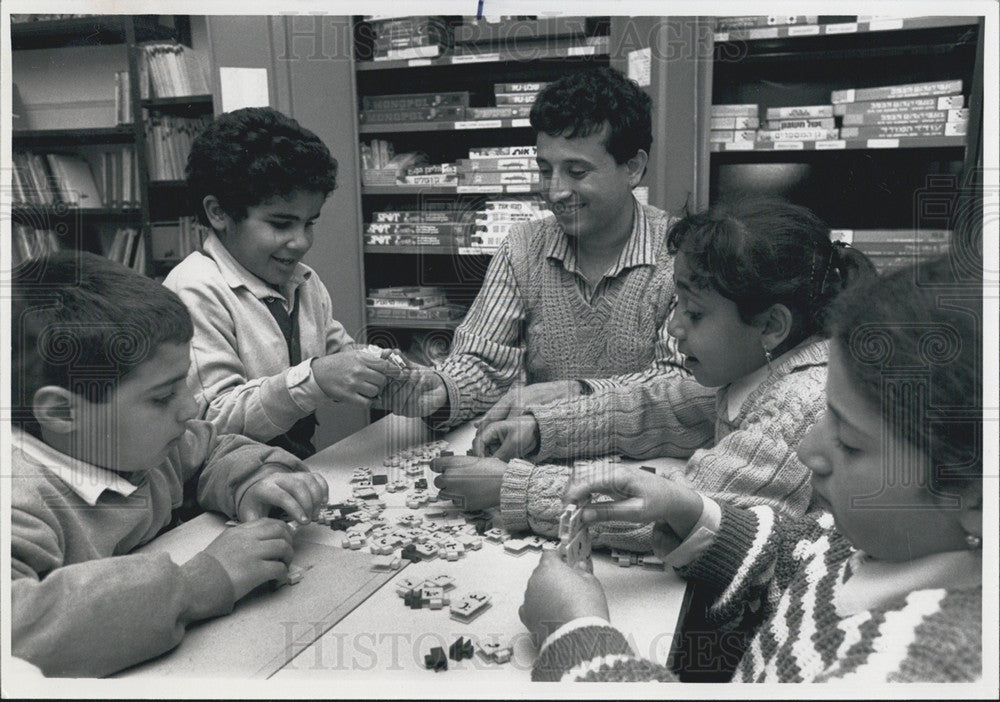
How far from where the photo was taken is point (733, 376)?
3.20 feet

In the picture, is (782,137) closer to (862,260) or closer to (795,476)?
(862,260)

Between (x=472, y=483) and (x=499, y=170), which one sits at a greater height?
(x=499, y=170)

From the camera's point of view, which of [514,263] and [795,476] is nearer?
[795,476]

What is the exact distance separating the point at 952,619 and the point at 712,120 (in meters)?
1.94

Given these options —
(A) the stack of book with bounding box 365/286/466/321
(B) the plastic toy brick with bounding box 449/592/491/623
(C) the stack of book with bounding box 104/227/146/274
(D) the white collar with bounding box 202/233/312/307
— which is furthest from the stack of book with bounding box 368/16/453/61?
(B) the plastic toy brick with bounding box 449/592/491/623

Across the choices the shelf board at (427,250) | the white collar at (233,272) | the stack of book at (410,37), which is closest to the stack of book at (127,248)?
the white collar at (233,272)

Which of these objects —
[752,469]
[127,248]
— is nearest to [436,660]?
[752,469]

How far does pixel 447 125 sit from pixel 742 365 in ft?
5.86

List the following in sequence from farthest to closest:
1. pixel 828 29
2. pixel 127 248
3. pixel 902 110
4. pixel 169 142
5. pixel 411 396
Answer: pixel 169 142 < pixel 902 110 < pixel 828 29 < pixel 127 248 < pixel 411 396

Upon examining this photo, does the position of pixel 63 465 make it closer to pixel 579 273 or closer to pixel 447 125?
pixel 579 273

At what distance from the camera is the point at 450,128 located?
2.46 meters

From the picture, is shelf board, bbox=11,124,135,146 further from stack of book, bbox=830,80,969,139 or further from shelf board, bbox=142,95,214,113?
stack of book, bbox=830,80,969,139

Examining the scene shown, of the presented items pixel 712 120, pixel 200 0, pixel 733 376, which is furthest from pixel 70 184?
pixel 712 120

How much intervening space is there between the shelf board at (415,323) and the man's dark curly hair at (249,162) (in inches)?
41.4
